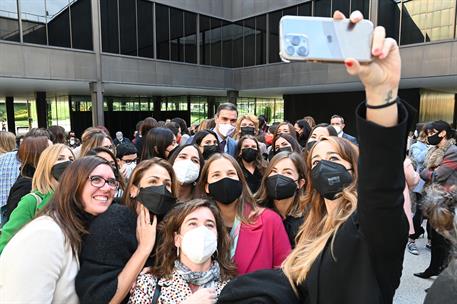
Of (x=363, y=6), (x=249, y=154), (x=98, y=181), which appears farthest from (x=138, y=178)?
(x=363, y=6)

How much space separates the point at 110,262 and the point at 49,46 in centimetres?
1610

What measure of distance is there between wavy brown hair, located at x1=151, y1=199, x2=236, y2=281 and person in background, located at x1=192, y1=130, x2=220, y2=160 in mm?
2183

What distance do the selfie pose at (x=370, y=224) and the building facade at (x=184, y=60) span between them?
15.9m

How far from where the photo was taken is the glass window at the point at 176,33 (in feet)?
68.7

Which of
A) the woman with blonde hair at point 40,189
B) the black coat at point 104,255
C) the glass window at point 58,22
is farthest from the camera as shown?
the glass window at point 58,22

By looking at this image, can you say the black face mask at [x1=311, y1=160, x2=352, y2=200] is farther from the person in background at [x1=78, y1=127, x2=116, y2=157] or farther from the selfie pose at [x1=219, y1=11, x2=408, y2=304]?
the person in background at [x1=78, y1=127, x2=116, y2=157]

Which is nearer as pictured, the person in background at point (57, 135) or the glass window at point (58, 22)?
the person in background at point (57, 135)

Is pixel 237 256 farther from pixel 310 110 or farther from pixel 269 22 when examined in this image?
pixel 310 110

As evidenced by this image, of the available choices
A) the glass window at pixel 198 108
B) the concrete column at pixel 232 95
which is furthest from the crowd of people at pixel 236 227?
the glass window at pixel 198 108

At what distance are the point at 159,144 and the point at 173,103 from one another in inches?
930

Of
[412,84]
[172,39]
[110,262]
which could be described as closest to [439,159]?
[110,262]

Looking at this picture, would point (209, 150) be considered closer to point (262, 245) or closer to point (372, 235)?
point (262, 245)

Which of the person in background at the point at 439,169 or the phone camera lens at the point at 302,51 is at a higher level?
the phone camera lens at the point at 302,51

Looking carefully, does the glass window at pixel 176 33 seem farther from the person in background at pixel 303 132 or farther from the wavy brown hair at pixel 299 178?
the wavy brown hair at pixel 299 178
